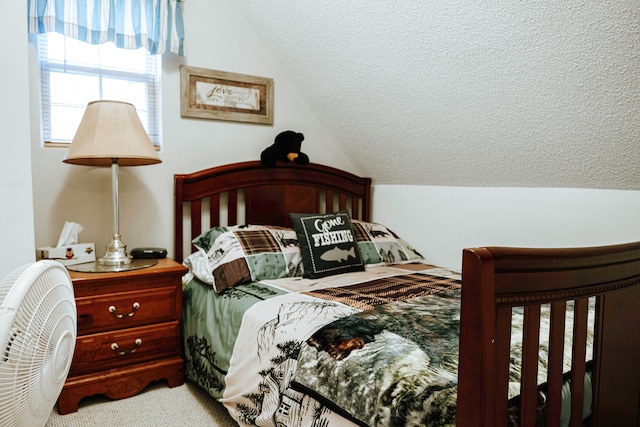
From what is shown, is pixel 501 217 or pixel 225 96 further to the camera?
pixel 225 96

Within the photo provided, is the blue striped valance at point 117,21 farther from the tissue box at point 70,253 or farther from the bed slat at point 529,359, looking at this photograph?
the bed slat at point 529,359

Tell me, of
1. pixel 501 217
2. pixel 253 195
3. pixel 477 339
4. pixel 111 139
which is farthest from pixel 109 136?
pixel 501 217

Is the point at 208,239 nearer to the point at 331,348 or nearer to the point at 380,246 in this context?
the point at 380,246

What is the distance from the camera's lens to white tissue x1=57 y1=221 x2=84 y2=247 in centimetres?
221

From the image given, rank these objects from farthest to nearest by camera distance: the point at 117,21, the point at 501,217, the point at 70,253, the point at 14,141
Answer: the point at 501,217, the point at 117,21, the point at 70,253, the point at 14,141

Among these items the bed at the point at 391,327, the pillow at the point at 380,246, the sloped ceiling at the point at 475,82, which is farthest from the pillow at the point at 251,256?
the sloped ceiling at the point at 475,82

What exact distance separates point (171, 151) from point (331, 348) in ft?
5.53

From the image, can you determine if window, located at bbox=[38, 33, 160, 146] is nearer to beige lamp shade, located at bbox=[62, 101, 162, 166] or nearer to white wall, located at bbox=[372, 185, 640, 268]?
beige lamp shade, located at bbox=[62, 101, 162, 166]

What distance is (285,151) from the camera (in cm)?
286

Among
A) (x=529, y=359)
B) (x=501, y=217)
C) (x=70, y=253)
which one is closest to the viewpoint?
(x=529, y=359)

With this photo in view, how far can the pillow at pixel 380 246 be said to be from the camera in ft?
8.73

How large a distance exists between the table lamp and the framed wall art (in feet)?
1.72

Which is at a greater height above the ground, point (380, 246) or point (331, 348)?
point (380, 246)

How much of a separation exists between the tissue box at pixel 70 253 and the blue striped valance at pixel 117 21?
3.36 feet
